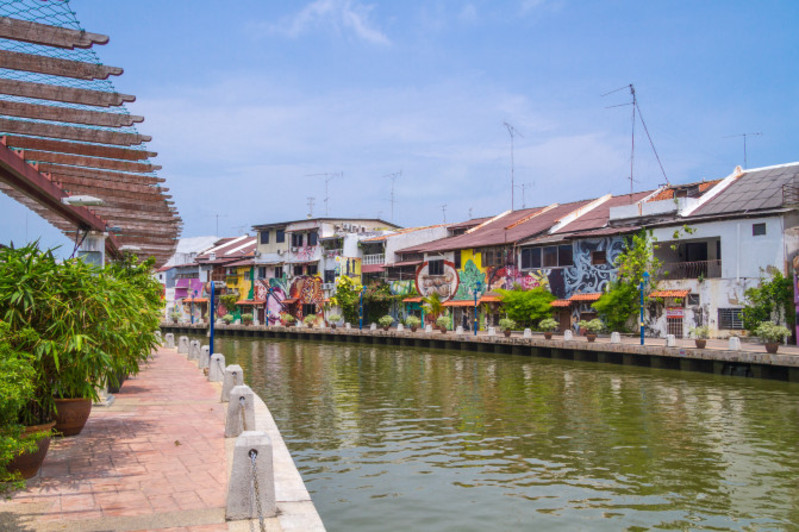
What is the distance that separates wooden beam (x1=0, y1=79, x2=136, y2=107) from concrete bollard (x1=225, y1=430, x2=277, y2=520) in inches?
206

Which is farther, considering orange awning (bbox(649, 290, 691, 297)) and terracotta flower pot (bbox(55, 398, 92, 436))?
orange awning (bbox(649, 290, 691, 297))

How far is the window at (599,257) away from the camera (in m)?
38.6

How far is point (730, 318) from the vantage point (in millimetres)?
32406

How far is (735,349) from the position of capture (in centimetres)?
2550

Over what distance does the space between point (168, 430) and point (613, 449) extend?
7778 millimetres

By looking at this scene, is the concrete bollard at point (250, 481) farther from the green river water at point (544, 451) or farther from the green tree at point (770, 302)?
the green tree at point (770, 302)

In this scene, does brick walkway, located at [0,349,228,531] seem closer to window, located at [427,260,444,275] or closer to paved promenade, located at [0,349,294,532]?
paved promenade, located at [0,349,294,532]

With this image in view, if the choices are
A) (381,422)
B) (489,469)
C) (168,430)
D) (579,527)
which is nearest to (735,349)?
(381,422)

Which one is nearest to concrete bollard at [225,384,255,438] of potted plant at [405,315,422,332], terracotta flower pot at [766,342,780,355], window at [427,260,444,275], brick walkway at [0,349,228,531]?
brick walkway at [0,349,228,531]

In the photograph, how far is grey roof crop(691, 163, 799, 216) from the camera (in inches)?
1278

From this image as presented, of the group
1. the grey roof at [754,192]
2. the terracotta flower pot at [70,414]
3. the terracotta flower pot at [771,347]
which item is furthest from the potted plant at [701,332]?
the terracotta flower pot at [70,414]

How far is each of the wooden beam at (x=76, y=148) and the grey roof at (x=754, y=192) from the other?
28.9 meters

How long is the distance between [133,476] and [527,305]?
35.1m

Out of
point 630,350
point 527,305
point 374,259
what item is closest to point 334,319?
point 374,259
